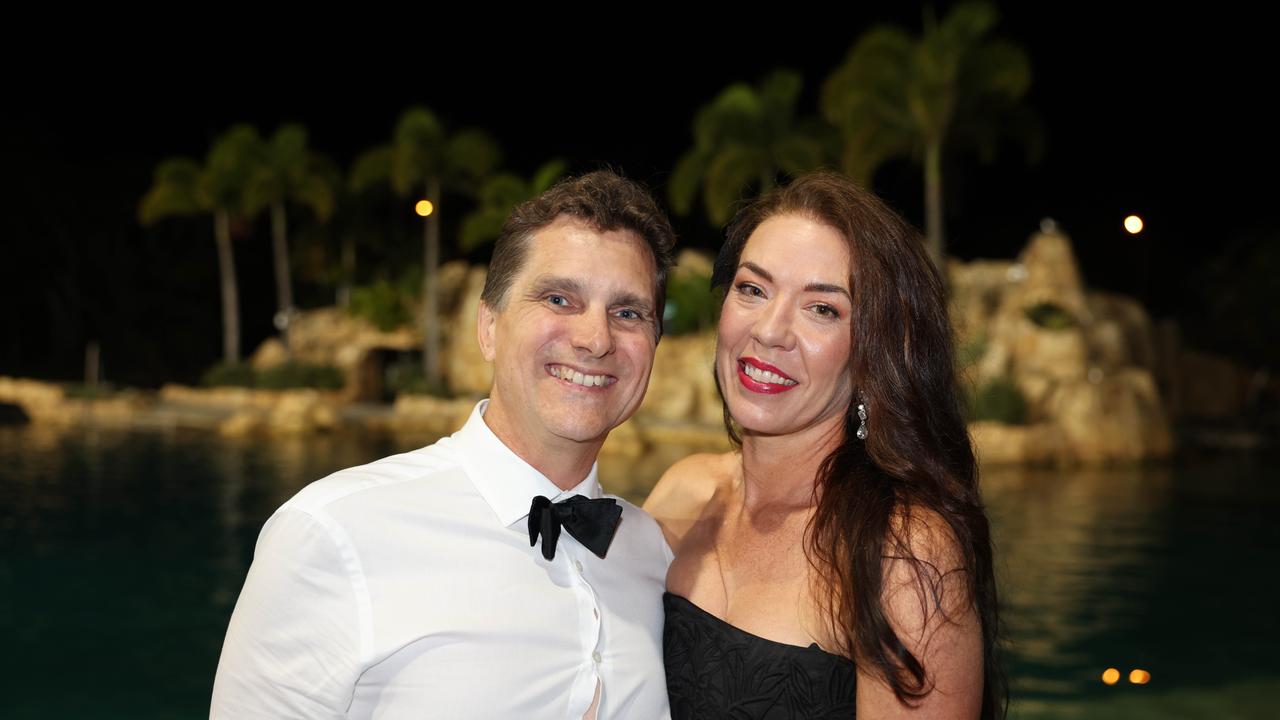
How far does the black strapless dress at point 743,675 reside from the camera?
117 inches

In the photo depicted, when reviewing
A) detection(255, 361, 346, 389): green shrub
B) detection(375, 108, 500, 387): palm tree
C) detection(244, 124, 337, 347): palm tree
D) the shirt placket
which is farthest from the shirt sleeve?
detection(244, 124, 337, 347): palm tree

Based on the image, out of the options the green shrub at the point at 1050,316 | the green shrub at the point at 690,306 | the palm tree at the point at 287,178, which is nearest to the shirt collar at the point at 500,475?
the green shrub at the point at 1050,316

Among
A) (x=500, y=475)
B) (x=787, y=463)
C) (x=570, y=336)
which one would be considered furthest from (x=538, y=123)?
(x=500, y=475)

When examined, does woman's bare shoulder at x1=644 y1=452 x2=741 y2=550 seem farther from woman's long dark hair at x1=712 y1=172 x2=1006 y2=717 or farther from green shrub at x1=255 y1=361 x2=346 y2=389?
green shrub at x1=255 y1=361 x2=346 y2=389

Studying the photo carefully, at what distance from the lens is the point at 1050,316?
2473 cm

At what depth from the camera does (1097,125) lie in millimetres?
38000

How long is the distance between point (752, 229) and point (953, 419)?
77 cm

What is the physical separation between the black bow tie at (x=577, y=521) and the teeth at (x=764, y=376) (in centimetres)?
62

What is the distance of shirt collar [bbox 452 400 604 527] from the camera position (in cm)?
263

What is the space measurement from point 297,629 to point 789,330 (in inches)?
56.3

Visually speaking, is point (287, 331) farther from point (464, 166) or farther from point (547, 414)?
point (547, 414)

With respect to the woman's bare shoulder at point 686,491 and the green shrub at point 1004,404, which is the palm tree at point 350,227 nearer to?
the green shrub at point 1004,404

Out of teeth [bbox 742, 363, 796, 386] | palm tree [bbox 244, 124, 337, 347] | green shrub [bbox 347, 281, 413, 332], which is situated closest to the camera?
teeth [bbox 742, 363, 796, 386]

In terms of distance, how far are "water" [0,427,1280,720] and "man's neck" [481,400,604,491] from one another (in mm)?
3506
